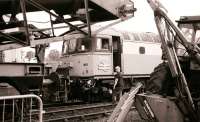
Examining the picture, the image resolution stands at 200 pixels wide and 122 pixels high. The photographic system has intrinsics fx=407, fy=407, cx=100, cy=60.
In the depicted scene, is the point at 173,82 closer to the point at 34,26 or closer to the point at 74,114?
the point at 34,26

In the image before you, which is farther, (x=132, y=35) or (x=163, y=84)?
(x=132, y=35)

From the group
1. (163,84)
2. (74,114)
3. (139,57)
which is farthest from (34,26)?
(139,57)

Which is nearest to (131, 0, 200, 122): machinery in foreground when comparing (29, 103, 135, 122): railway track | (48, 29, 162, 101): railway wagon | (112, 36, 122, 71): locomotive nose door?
(29, 103, 135, 122): railway track

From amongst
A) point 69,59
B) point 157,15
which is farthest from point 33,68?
point 69,59

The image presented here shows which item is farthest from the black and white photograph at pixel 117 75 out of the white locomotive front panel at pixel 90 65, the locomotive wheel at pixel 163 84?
the white locomotive front panel at pixel 90 65

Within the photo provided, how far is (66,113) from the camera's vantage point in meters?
13.5

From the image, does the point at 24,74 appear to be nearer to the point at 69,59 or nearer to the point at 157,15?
the point at 157,15

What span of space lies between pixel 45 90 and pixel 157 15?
10756 mm

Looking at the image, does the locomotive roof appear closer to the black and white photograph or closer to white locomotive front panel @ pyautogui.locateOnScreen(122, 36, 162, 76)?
white locomotive front panel @ pyautogui.locateOnScreen(122, 36, 162, 76)

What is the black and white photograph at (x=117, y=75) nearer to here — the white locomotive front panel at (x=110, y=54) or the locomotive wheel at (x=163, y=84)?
the locomotive wheel at (x=163, y=84)

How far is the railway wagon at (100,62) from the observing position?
59.8 feet

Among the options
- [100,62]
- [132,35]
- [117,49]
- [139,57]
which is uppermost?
[132,35]

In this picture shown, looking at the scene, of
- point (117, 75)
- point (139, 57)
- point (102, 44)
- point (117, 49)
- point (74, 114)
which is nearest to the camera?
point (74, 114)

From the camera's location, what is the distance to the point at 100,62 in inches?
725
